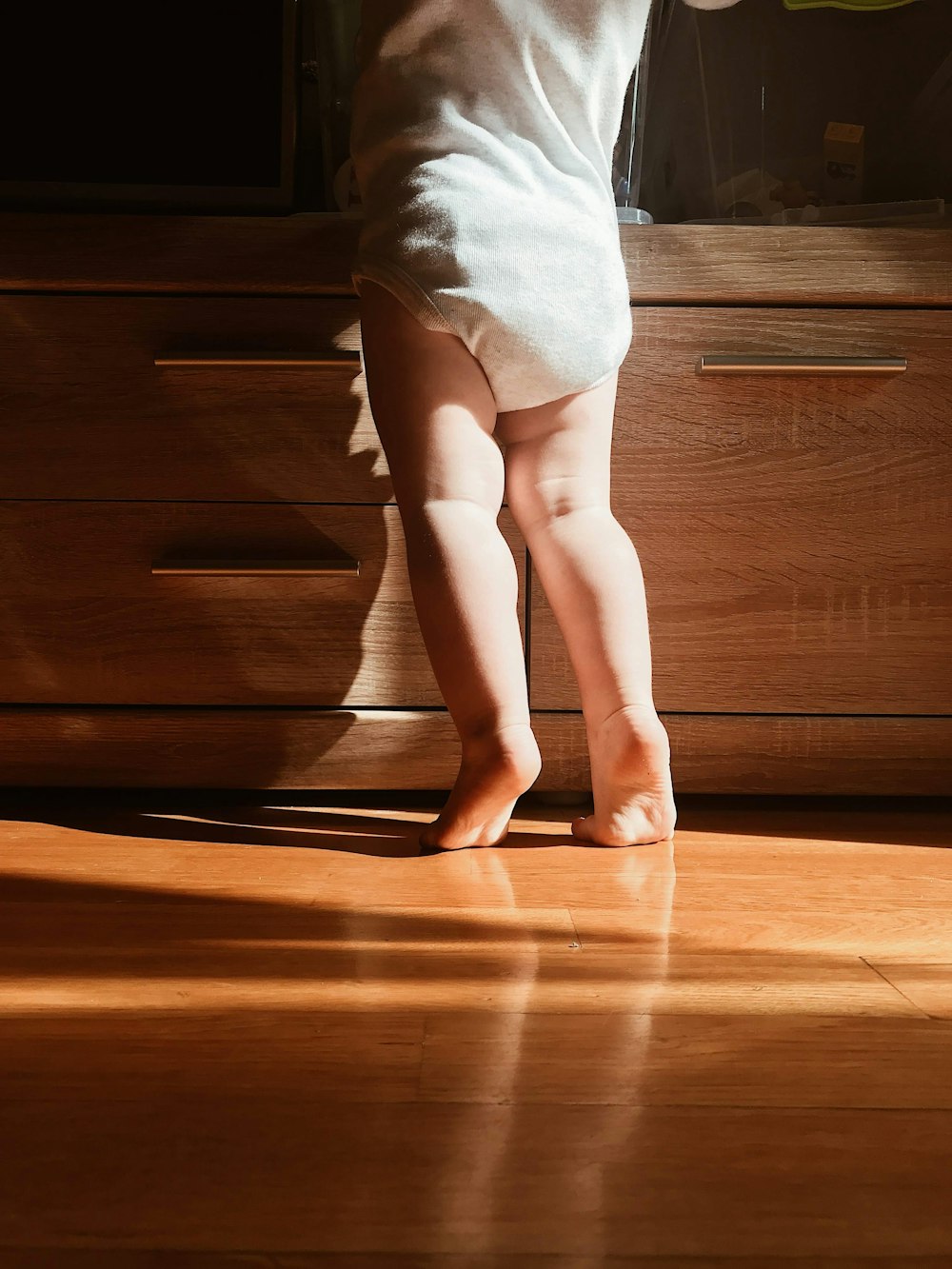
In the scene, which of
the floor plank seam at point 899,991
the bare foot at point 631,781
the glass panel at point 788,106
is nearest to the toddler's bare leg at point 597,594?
the bare foot at point 631,781

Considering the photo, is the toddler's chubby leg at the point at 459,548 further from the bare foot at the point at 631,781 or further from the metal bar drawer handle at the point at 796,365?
the metal bar drawer handle at the point at 796,365

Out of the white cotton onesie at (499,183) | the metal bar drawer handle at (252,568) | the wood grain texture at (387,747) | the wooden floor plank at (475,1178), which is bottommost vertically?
the wood grain texture at (387,747)

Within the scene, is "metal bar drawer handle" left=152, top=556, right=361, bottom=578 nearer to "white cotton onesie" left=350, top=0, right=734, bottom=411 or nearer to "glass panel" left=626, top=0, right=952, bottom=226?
"white cotton onesie" left=350, top=0, right=734, bottom=411

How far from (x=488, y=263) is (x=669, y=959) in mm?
602

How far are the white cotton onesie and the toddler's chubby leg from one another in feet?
0.10

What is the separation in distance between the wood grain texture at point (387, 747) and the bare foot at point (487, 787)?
20 cm

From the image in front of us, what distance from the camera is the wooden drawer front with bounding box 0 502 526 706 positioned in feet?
3.78

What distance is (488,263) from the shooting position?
3.12 ft

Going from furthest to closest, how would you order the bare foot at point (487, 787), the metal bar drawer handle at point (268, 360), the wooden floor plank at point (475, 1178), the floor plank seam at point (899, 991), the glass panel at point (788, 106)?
the glass panel at point (788, 106), the metal bar drawer handle at point (268, 360), the bare foot at point (487, 787), the floor plank seam at point (899, 991), the wooden floor plank at point (475, 1178)

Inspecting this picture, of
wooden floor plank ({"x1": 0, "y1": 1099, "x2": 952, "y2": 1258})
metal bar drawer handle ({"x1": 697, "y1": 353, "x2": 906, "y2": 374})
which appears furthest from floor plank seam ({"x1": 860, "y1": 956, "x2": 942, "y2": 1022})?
metal bar drawer handle ({"x1": 697, "y1": 353, "x2": 906, "y2": 374})

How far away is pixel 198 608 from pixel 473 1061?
29.1 inches

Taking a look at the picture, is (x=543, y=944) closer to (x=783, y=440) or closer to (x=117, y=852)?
(x=117, y=852)

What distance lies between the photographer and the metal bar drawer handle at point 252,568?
1.14 m

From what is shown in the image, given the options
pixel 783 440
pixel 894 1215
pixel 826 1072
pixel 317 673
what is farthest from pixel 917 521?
pixel 894 1215
